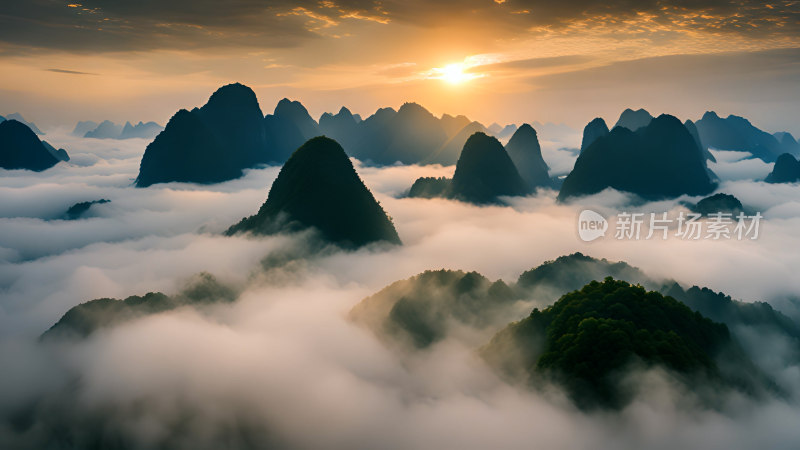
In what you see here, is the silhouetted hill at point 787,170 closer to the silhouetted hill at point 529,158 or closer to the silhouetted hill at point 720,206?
the silhouetted hill at point 720,206

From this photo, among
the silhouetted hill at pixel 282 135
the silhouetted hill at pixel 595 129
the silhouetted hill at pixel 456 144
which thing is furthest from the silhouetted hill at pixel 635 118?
the silhouetted hill at pixel 282 135

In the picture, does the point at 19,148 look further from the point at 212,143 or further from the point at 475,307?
the point at 475,307

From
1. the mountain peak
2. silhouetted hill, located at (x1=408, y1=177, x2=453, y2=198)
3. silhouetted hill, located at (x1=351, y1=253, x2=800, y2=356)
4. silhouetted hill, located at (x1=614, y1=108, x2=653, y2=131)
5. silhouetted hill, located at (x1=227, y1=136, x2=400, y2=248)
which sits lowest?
silhouetted hill, located at (x1=351, y1=253, x2=800, y2=356)

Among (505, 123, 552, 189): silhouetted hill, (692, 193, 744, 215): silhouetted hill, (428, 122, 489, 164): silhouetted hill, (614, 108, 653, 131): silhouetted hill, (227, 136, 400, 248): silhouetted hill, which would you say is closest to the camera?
(227, 136, 400, 248): silhouetted hill

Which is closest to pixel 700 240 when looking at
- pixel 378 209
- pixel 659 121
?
pixel 659 121

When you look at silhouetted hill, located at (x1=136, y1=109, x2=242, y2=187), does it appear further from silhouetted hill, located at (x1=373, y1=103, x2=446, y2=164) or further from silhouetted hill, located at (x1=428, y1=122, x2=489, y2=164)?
silhouetted hill, located at (x1=428, y1=122, x2=489, y2=164)

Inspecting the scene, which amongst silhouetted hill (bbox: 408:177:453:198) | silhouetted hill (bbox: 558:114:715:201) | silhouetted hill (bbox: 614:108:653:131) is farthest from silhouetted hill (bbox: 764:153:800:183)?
silhouetted hill (bbox: 408:177:453:198)

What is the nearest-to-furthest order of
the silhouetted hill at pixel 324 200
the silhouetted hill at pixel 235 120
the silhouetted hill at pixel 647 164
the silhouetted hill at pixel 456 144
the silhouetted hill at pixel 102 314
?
the silhouetted hill at pixel 102 314, the silhouetted hill at pixel 324 200, the silhouetted hill at pixel 647 164, the silhouetted hill at pixel 235 120, the silhouetted hill at pixel 456 144

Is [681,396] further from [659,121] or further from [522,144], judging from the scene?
[522,144]
